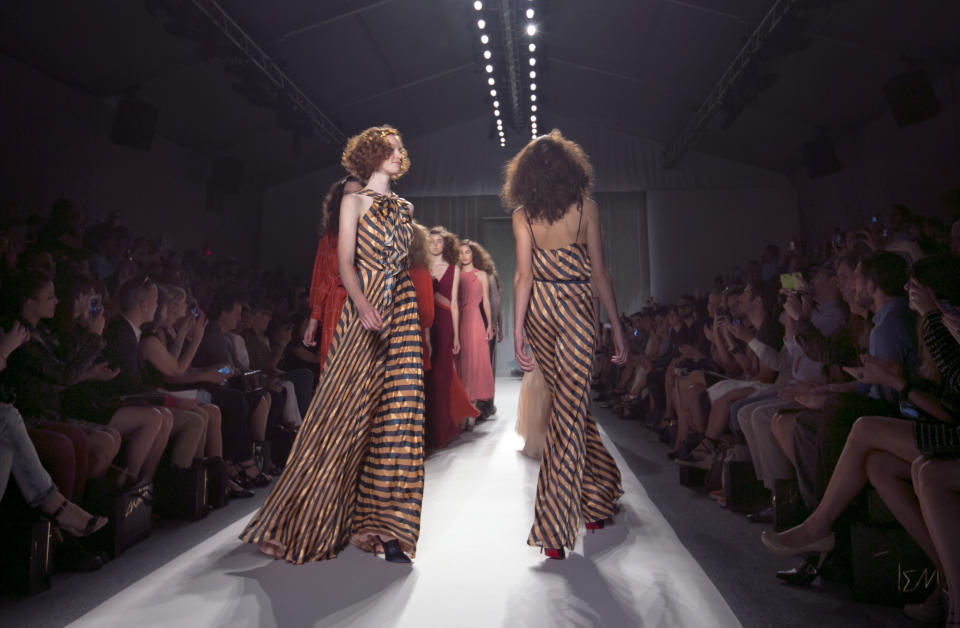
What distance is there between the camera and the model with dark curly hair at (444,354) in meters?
3.97

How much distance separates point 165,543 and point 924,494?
2267 mm

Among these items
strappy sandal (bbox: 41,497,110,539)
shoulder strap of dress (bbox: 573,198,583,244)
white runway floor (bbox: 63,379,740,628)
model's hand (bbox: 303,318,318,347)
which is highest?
shoulder strap of dress (bbox: 573,198,583,244)

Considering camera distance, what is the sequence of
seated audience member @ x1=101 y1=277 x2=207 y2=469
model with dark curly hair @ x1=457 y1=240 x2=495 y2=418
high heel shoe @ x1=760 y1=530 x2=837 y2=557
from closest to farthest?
1. high heel shoe @ x1=760 y1=530 x2=837 y2=557
2. seated audience member @ x1=101 y1=277 x2=207 y2=469
3. model with dark curly hair @ x1=457 y1=240 x2=495 y2=418

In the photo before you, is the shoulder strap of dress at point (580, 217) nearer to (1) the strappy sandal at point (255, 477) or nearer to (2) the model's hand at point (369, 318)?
(2) the model's hand at point (369, 318)

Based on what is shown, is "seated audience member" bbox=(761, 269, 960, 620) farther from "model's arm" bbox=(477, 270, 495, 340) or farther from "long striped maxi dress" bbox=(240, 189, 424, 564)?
"model's arm" bbox=(477, 270, 495, 340)

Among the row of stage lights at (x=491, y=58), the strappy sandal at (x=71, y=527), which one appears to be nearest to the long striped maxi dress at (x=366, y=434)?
the strappy sandal at (x=71, y=527)

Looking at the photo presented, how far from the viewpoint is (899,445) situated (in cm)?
156

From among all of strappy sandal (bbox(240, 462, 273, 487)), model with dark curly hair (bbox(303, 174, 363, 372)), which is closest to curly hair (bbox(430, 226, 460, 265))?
strappy sandal (bbox(240, 462, 273, 487))

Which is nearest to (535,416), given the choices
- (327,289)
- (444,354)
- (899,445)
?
(444,354)

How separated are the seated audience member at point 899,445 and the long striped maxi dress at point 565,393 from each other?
2.00 ft

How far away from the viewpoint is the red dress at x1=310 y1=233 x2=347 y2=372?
231 centimetres

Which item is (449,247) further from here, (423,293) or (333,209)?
(333,209)

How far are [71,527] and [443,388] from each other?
2.43 meters

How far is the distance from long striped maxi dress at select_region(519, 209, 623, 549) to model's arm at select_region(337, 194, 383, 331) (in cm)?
56
